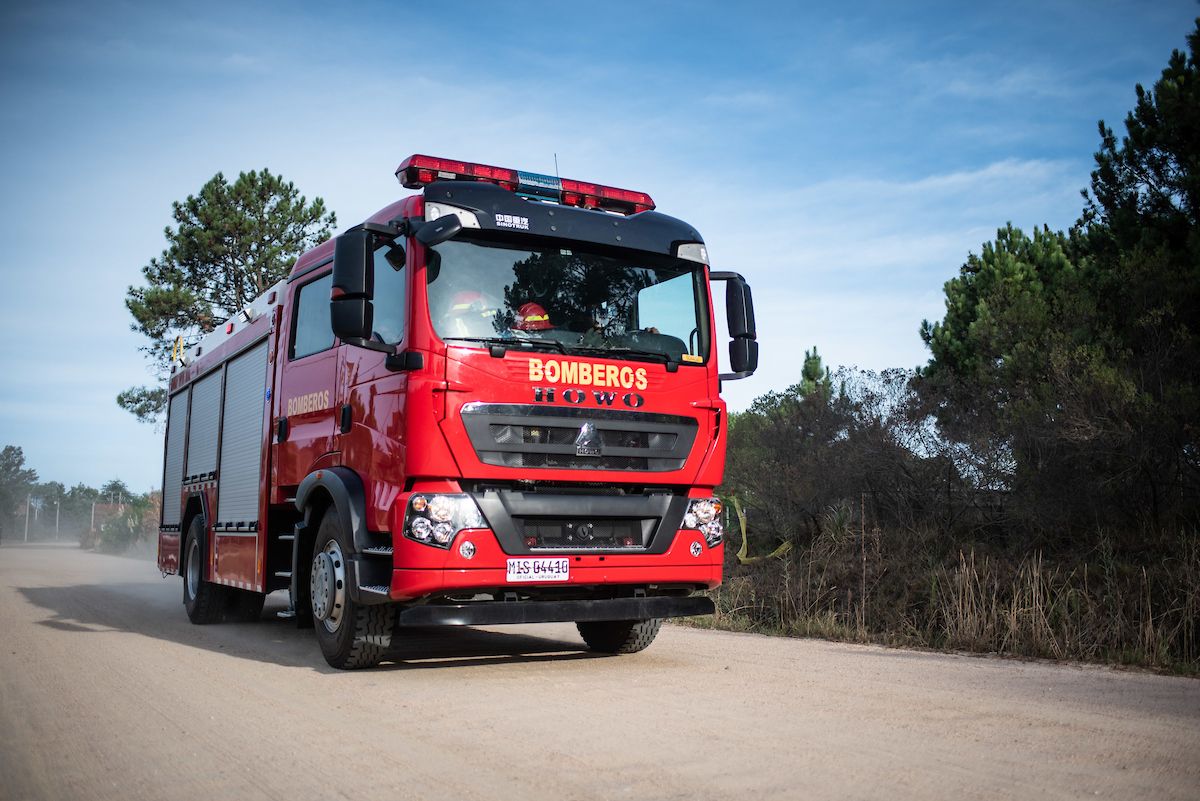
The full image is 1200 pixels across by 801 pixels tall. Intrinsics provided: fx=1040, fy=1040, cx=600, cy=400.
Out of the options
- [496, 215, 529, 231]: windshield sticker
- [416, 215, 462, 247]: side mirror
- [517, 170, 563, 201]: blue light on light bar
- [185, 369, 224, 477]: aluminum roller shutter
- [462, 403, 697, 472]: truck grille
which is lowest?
[462, 403, 697, 472]: truck grille

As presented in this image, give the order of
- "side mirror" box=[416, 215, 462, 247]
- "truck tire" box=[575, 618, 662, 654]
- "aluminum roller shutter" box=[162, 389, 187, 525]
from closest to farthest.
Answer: "side mirror" box=[416, 215, 462, 247] → "truck tire" box=[575, 618, 662, 654] → "aluminum roller shutter" box=[162, 389, 187, 525]

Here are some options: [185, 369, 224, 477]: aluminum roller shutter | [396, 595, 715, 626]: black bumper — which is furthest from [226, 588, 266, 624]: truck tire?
[396, 595, 715, 626]: black bumper

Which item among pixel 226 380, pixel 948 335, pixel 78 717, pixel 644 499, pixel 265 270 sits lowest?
pixel 78 717

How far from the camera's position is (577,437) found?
702 cm

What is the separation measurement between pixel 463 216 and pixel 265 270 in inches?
1031

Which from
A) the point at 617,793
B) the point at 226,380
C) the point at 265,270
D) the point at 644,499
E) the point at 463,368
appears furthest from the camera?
the point at 265,270

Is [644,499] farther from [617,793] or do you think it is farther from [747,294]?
[617,793]

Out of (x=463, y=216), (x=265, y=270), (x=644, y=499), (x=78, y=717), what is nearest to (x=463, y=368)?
(x=463, y=216)

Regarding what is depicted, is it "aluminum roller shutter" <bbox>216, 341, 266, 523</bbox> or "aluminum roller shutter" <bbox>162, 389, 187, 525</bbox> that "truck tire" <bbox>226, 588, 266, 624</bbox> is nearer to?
"aluminum roller shutter" <bbox>216, 341, 266, 523</bbox>

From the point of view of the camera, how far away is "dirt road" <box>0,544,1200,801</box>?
13.7 feet

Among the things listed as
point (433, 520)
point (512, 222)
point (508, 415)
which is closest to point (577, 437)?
point (508, 415)

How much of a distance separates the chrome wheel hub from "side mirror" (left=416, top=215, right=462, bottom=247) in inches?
89.4

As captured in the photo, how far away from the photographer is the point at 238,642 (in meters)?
9.55

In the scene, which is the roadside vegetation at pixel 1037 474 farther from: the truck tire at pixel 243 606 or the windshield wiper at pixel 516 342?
the truck tire at pixel 243 606
